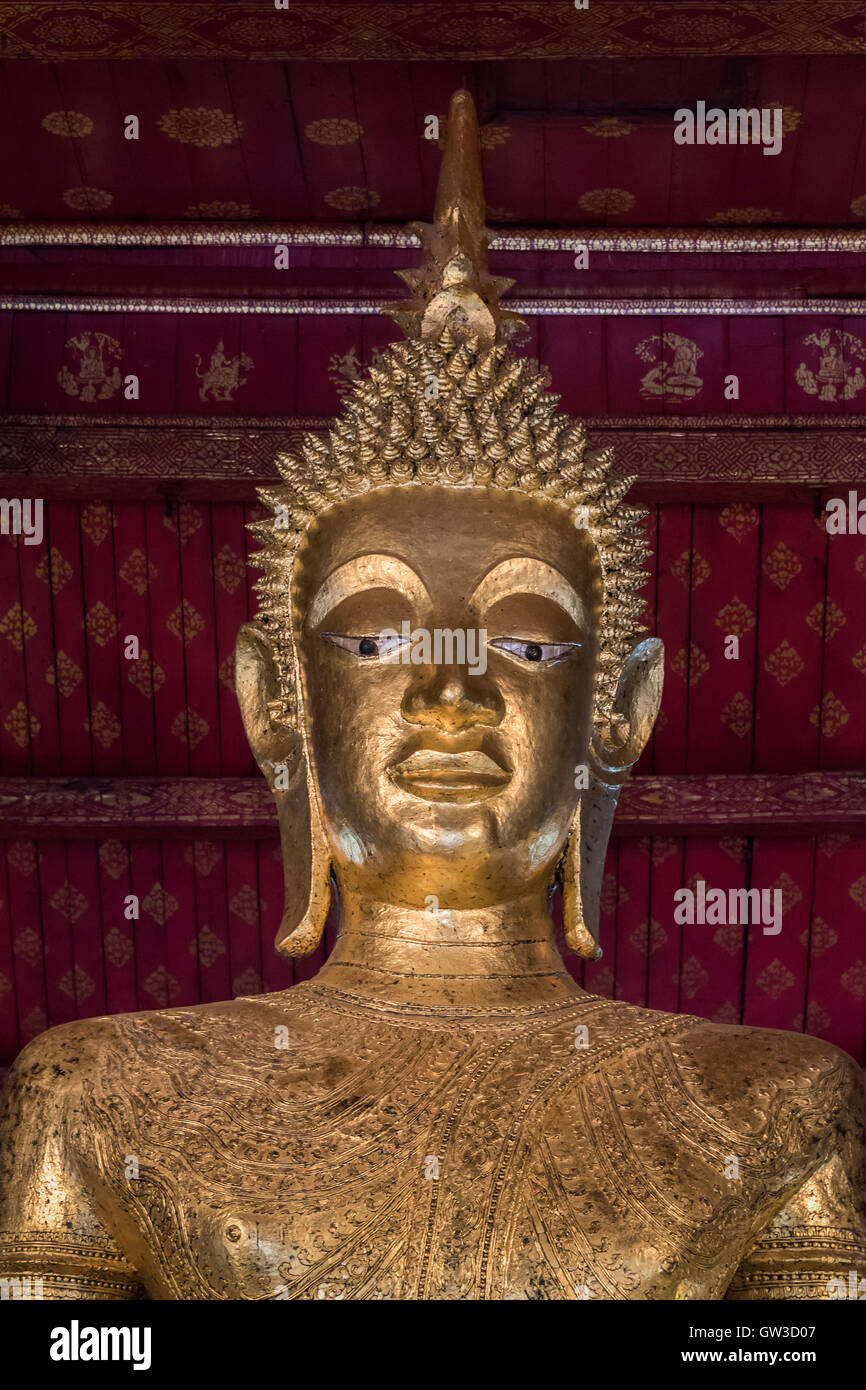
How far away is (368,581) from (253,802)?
6.01 ft

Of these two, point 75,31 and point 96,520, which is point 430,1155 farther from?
point 96,520

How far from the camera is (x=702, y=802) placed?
4.70 m

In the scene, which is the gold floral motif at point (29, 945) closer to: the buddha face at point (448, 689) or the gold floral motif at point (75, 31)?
the buddha face at point (448, 689)

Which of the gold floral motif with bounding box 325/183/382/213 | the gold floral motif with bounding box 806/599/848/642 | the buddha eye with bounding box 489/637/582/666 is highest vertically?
the gold floral motif with bounding box 325/183/382/213

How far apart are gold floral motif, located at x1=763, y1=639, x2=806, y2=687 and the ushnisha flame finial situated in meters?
1.86

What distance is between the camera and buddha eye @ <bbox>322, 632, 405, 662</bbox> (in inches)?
116

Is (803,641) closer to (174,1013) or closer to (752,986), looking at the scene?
(752,986)

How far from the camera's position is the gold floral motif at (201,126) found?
3.96 metres

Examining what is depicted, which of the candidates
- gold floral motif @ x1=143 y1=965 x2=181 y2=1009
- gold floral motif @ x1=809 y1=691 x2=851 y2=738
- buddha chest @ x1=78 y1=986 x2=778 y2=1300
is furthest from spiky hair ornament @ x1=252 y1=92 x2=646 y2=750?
gold floral motif @ x1=143 y1=965 x2=181 y2=1009

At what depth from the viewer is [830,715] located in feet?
15.8

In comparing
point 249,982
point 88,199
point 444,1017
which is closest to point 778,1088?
point 444,1017

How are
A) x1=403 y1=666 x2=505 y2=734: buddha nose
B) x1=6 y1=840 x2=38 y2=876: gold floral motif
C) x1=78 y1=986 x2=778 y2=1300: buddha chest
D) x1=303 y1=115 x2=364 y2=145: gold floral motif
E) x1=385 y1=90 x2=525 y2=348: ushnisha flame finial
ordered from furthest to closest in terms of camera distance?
x1=6 y1=840 x2=38 y2=876: gold floral motif, x1=303 y1=115 x2=364 y2=145: gold floral motif, x1=385 y1=90 x2=525 y2=348: ushnisha flame finial, x1=403 y1=666 x2=505 y2=734: buddha nose, x1=78 y1=986 x2=778 y2=1300: buddha chest

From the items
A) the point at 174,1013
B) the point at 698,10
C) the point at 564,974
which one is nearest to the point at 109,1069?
the point at 174,1013

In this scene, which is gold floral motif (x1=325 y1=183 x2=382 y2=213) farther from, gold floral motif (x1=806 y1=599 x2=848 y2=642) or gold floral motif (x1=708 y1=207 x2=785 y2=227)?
gold floral motif (x1=806 y1=599 x2=848 y2=642)
